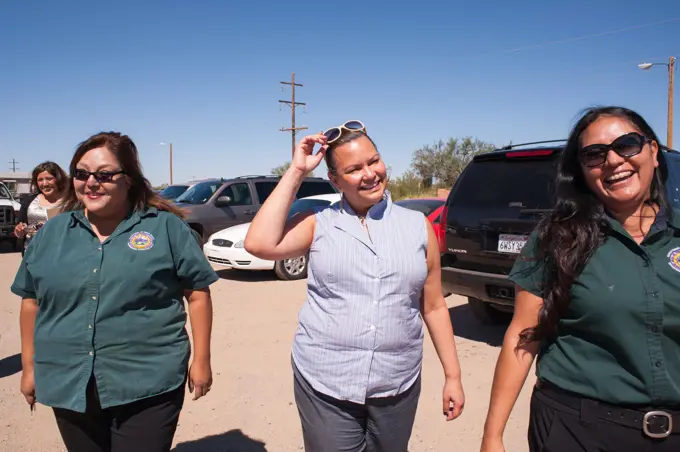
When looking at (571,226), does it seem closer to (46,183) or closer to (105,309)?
(105,309)

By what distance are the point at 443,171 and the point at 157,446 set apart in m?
40.0

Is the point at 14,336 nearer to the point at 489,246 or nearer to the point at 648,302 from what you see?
the point at 489,246

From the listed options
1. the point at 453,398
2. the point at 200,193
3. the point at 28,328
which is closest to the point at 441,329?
the point at 453,398

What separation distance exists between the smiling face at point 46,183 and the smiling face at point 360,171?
303 cm

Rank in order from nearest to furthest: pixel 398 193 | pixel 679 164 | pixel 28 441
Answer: pixel 28 441
pixel 679 164
pixel 398 193

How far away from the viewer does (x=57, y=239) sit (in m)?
2.24

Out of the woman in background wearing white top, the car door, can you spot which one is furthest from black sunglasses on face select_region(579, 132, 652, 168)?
the car door

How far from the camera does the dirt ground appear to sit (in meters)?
3.47

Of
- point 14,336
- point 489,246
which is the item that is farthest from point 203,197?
point 489,246

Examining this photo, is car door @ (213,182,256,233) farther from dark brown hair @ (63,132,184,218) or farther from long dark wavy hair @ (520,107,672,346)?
long dark wavy hair @ (520,107,672,346)

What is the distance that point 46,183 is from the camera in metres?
4.12

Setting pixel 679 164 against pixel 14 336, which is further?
pixel 14 336

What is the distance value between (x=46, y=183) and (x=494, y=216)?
3.85 m

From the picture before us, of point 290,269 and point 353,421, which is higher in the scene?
point 353,421
